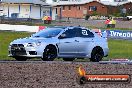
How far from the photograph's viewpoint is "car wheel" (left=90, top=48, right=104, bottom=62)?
78.5ft

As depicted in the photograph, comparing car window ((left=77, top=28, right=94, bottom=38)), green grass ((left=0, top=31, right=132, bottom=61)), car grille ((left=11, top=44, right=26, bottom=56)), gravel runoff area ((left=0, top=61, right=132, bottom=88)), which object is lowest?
green grass ((left=0, top=31, right=132, bottom=61))

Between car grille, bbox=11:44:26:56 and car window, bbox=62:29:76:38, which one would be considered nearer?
car grille, bbox=11:44:26:56

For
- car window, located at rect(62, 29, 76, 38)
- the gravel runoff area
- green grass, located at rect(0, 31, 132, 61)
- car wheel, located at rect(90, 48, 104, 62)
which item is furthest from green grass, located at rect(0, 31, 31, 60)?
the gravel runoff area

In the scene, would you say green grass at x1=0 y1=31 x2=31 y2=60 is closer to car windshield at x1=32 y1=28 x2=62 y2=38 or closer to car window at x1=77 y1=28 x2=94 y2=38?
car windshield at x1=32 y1=28 x2=62 y2=38

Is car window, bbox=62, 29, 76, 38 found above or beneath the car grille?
above

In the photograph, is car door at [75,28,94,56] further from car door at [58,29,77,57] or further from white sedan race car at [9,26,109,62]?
car door at [58,29,77,57]

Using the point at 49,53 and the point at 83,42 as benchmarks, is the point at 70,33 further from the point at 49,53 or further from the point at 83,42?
the point at 49,53

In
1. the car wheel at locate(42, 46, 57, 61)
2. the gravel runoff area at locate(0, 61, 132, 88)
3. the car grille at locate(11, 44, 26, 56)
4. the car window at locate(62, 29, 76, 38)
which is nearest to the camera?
the gravel runoff area at locate(0, 61, 132, 88)

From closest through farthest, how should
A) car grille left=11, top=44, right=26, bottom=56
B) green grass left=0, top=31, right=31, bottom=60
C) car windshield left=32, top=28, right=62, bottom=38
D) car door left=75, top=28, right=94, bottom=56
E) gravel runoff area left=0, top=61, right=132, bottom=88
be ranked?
gravel runoff area left=0, top=61, right=132, bottom=88 < car grille left=11, top=44, right=26, bottom=56 < car windshield left=32, top=28, right=62, bottom=38 < car door left=75, top=28, right=94, bottom=56 < green grass left=0, top=31, right=31, bottom=60

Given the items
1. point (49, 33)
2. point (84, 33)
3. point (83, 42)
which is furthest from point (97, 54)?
point (49, 33)

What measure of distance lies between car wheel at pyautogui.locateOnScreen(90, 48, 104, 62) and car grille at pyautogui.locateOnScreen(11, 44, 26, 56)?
3255 mm

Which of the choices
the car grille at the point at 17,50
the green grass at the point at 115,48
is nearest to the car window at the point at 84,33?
the car grille at the point at 17,50

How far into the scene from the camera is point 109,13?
130375 millimetres

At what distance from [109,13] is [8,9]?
36.5 meters
